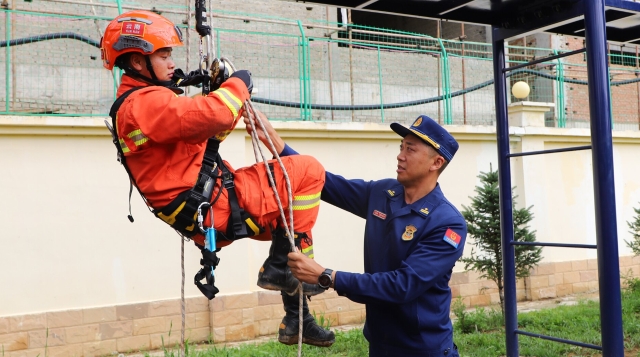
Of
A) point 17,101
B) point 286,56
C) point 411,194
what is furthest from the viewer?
point 286,56

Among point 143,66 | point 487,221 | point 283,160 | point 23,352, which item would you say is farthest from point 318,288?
point 487,221

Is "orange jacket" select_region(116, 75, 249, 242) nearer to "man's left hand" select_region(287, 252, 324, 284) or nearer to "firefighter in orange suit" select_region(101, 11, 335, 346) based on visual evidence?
"firefighter in orange suit" select_region(101, 11, 335, 346)

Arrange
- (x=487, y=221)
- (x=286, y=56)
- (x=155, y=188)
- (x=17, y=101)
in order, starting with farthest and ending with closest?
1. (x=286, y=56)
2. (x=487, y=221)
3. (x=17, y=101)
4. (x=155, y=188)

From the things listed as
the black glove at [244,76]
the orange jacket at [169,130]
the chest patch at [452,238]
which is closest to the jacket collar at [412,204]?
the chest patch at [452,238]

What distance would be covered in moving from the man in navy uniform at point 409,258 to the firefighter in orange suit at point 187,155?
0.92ft

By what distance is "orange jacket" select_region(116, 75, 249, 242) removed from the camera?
10.2ft

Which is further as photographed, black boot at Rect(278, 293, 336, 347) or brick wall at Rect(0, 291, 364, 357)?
brick wall at Rect(0, 291, 364, 357)

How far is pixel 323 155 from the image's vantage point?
9305mm

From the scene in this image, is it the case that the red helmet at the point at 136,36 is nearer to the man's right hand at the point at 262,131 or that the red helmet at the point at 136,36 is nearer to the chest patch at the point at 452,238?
the man's right hand at the point at 262,131

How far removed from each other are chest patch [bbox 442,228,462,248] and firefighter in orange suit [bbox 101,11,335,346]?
73 centimetres

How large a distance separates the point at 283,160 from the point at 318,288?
0.71 meters

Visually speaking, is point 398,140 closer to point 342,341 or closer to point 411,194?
point 342,341

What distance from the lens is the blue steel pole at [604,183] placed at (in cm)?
441

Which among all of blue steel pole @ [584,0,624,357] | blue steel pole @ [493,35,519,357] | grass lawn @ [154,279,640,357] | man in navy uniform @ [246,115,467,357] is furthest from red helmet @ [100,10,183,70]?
grass lawn @ [154,279,640,357]
